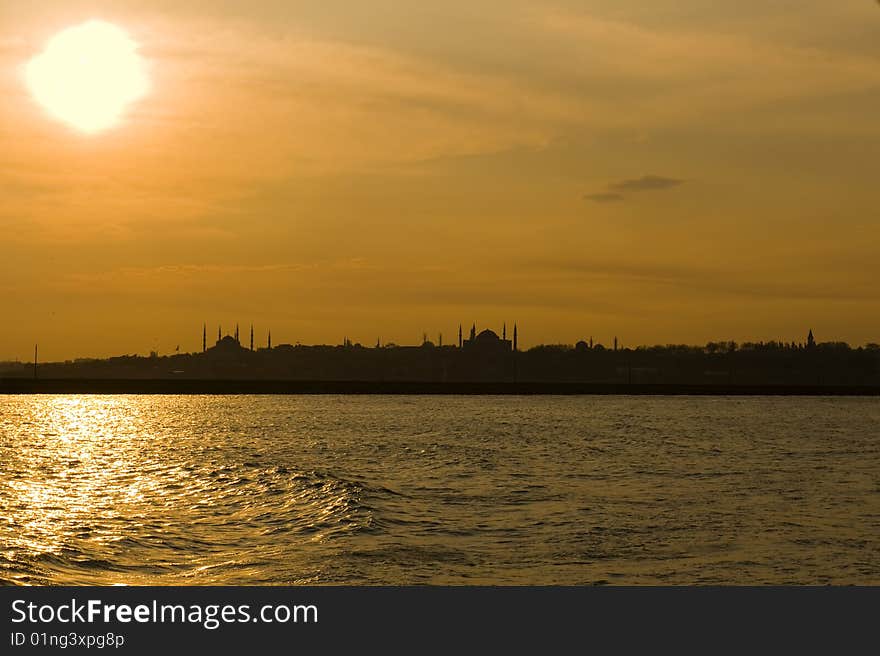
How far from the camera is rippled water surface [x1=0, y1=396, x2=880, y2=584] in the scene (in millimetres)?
31516

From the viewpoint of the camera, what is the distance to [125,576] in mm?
30688

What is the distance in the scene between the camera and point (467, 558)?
109 feet

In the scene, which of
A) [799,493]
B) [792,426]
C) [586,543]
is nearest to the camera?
[586,543]

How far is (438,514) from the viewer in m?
44.8

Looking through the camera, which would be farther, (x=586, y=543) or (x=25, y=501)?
(x=25, y=501)

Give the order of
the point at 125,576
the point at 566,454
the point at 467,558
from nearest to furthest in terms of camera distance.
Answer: the point at 125,576
the point at 467,558
the point at 566,454

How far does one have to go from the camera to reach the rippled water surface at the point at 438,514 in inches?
1241
